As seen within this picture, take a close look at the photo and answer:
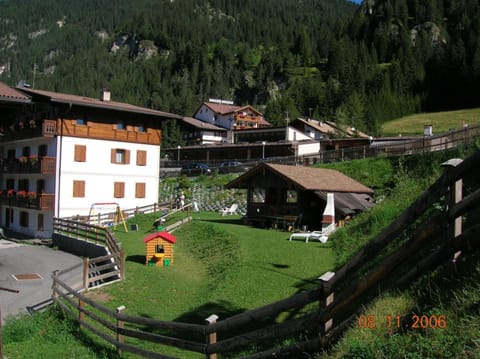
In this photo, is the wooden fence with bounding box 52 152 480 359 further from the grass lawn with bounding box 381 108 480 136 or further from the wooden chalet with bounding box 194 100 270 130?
the wooden chalet with bounding box 194 100 270 130

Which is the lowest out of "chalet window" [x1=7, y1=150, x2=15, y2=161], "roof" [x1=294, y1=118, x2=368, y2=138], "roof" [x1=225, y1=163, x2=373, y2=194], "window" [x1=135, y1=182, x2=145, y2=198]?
"window" [x1=135, y1=182, x2=145, y2=198]

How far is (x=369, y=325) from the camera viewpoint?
5688 mm

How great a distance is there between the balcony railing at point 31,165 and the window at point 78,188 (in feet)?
5.98

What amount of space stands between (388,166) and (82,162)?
904 inches

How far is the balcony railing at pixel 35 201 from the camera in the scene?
34969mm

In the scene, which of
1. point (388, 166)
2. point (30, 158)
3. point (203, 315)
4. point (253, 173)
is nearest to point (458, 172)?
point (203, 315)

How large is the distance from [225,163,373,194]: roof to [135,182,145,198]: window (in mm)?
12488

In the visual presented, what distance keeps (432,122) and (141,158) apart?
6444 cm

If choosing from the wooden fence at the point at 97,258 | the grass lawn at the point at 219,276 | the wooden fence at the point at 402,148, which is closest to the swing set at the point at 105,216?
the wooden fence at the point at 97,258

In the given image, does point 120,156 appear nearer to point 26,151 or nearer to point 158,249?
point 26,151

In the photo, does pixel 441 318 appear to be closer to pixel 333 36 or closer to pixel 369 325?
pixel 369 325

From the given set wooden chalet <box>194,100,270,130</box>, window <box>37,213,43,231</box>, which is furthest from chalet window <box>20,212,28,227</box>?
wooden chalet <box>194,100,270,130</box>

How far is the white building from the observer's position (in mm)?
35594

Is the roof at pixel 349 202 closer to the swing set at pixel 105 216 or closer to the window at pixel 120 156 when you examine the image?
the swing set at pixel 105 216
